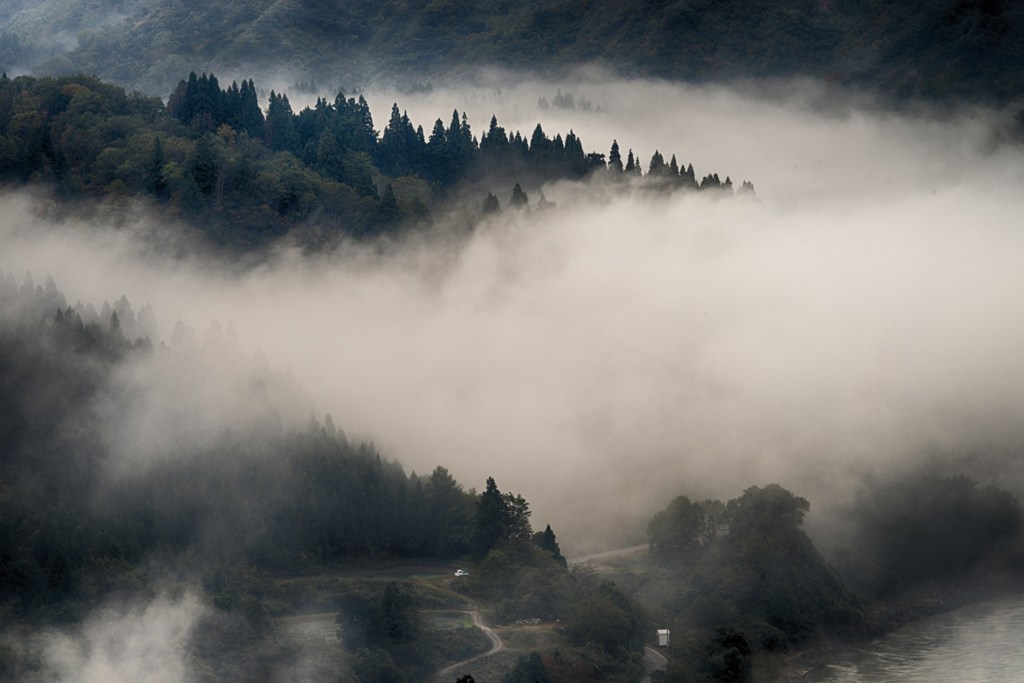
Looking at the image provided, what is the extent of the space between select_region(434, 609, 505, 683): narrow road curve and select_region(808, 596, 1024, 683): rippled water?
1116 inches

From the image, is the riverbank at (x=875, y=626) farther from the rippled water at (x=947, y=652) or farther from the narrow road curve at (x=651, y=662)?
the narrow road curve at (x=651, y=662)

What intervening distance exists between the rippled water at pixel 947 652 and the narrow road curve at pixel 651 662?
14.7 m

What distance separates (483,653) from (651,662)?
14.0 m

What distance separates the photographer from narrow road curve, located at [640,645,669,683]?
454 feet

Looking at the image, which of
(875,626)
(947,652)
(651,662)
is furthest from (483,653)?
(947,652)

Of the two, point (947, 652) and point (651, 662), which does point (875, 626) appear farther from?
point (651, 662)

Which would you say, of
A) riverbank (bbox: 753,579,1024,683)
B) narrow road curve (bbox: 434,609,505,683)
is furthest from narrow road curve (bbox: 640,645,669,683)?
narrow road curve (bbox: 434,609,505,683)

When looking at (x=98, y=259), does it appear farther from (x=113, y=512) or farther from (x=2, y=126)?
(x=113, y=512)

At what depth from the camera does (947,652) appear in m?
156

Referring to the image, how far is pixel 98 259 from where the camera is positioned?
588 feet

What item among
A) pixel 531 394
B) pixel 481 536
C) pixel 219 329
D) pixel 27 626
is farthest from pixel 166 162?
pixel 27 626

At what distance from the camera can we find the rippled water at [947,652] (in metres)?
148

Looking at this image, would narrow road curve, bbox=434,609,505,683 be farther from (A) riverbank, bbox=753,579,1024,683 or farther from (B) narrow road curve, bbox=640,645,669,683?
(A) riverbank, bbox=753,579,1024,683

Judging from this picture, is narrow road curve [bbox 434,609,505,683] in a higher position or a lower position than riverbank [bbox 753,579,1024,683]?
higher
